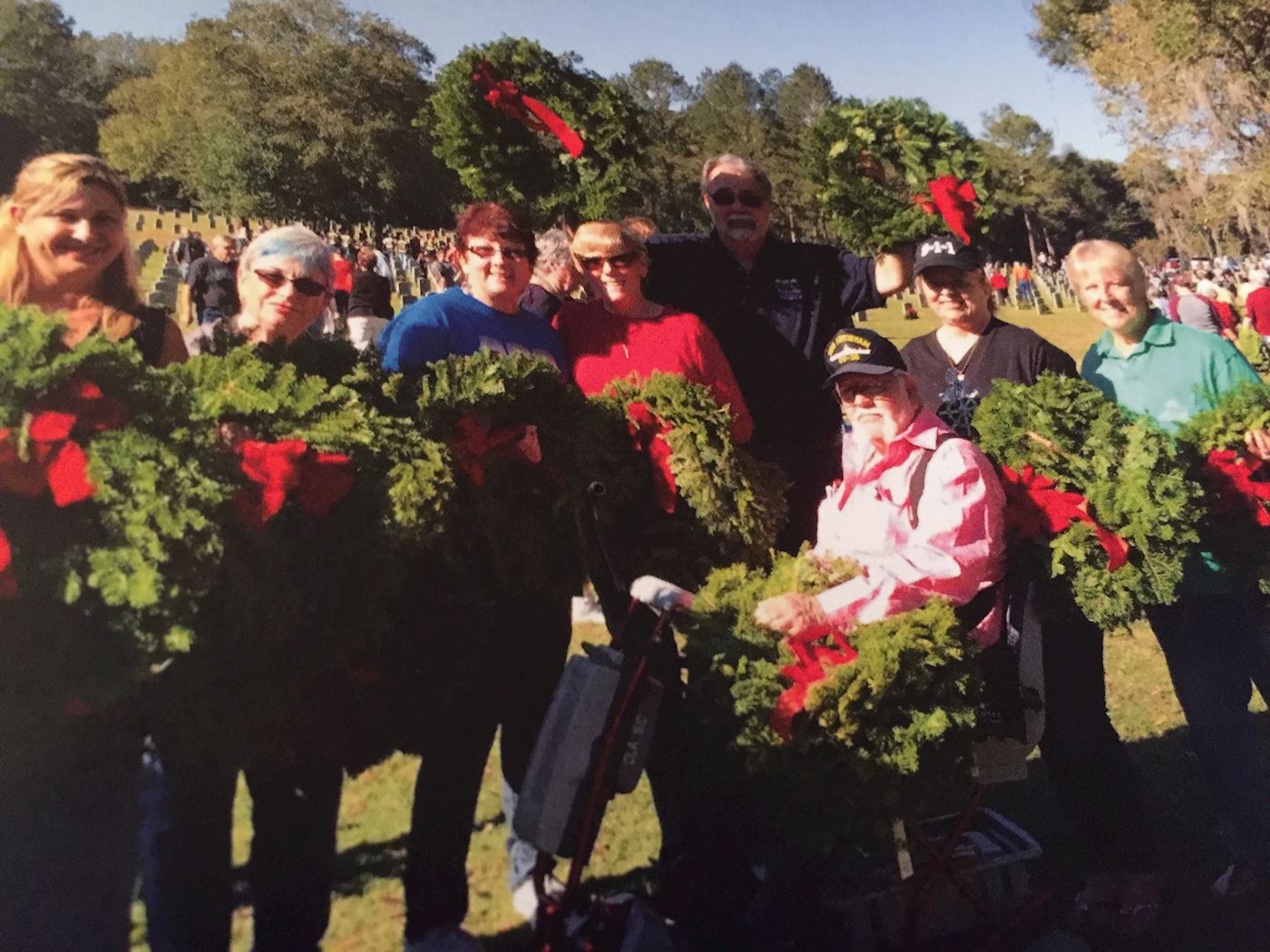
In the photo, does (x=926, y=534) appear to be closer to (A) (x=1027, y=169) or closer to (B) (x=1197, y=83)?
(B) (x=1197, y=83)

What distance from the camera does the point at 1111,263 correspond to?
3.91 meters

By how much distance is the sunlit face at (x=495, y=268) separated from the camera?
146 inches

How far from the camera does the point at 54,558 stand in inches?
79.1

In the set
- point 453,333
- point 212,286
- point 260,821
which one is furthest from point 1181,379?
point 212,286

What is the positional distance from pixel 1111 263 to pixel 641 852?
3.47 meters

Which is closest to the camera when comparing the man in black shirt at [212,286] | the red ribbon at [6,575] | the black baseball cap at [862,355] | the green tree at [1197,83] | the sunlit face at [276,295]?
the red ribbon at [6,575]

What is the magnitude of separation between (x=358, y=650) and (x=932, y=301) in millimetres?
2809

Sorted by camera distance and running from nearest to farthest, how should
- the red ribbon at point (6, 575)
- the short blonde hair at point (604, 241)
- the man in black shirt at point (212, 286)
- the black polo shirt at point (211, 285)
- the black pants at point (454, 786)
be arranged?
the red ribbon at point (6, 575) → the black pants at point (454, 786) → the short blonde hair at point (604, 241) → the man in black shirt at point (212, 286) → the black polo shirt at point (211, 285)

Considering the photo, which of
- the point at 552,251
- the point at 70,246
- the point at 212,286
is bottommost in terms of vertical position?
the point at 70,246

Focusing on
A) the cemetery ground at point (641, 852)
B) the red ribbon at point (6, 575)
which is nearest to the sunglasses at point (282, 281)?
the red ribbon at point (6, 575)

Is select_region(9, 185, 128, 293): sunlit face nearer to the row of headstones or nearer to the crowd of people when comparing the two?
the crowd of people

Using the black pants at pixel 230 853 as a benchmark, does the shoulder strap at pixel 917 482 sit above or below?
above

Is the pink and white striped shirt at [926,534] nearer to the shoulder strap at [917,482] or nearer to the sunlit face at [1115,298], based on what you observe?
the shoulder strap at [917,482]

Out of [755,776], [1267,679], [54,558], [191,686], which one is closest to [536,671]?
[755,776]
